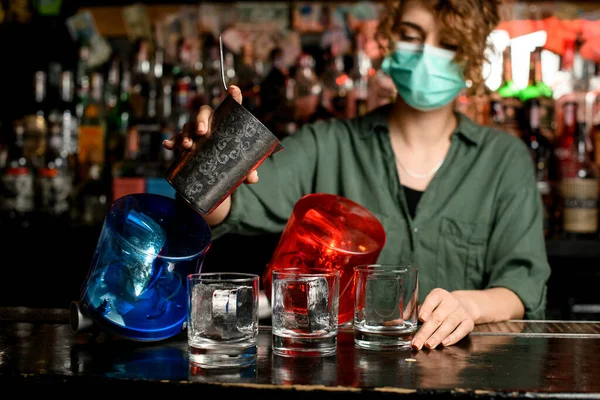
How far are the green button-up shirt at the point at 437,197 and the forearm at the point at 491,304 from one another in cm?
8

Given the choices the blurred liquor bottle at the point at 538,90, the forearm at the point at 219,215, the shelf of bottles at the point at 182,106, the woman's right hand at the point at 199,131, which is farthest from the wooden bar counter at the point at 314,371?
the blurred liquor bottle at the point at 538,90

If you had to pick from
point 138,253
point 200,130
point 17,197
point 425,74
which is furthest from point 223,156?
point 17,197

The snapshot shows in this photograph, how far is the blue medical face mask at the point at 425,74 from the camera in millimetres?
1576

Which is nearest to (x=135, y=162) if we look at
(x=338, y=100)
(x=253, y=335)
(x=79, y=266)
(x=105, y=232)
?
(x=79, y=266)

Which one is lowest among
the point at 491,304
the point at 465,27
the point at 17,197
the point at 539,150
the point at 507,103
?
the point at 491,304

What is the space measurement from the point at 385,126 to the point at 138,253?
0.95 meters

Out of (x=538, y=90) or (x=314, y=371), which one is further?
(x=538, y=90)

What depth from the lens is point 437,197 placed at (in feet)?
5.47

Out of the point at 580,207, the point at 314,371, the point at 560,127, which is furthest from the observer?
the point at 560,127

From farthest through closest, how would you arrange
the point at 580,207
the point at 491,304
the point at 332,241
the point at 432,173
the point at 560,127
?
1. the point at 560,127
2. the point at 580,207
3. the point at 432,173
4. the point at 491,304
5. the point at 332,241

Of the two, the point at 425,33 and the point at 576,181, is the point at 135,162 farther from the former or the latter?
the point at 576,181

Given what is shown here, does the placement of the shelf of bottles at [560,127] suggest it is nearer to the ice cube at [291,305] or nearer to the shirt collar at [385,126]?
the shirt collar at [385,126]

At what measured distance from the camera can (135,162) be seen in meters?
2.49

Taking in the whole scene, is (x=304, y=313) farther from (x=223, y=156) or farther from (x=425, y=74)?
(x=425, y=74)
